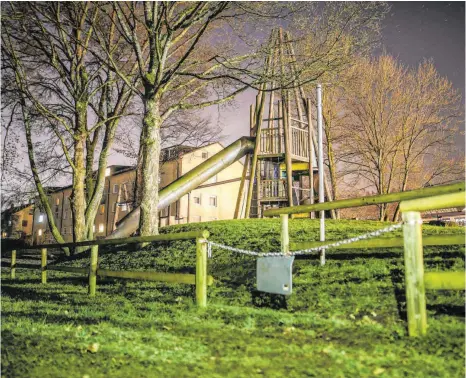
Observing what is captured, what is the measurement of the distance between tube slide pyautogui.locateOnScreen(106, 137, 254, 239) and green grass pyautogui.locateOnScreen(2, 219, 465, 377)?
6753 millimetres

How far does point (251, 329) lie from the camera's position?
4.35m

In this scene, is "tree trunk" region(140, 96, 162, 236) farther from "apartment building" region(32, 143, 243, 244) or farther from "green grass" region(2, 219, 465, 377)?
"apartment building" region(32, 143, 243, 244)

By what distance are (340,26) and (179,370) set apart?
39.5ft

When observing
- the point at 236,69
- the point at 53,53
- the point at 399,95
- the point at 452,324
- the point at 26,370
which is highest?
the point at 399,95

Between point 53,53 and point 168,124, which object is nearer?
point 53,53

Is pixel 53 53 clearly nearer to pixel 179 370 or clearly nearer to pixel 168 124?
pixel 168 124

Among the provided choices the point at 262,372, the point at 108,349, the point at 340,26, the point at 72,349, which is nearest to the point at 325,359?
the point at 262,372

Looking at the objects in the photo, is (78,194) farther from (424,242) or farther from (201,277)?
(424,242)

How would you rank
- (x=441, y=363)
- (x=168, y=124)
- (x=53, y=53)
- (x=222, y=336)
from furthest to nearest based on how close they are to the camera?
1. (x=168, y=124)
2. (x=53, y=53)
3. (x=222, y=336)
4. (x=441, y=363)

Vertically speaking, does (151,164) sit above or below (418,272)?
above

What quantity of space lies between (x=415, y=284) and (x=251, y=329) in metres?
1.83

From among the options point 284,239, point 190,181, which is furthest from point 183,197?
point 284,239

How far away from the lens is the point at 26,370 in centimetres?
333

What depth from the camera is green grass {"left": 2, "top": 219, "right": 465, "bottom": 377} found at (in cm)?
325
